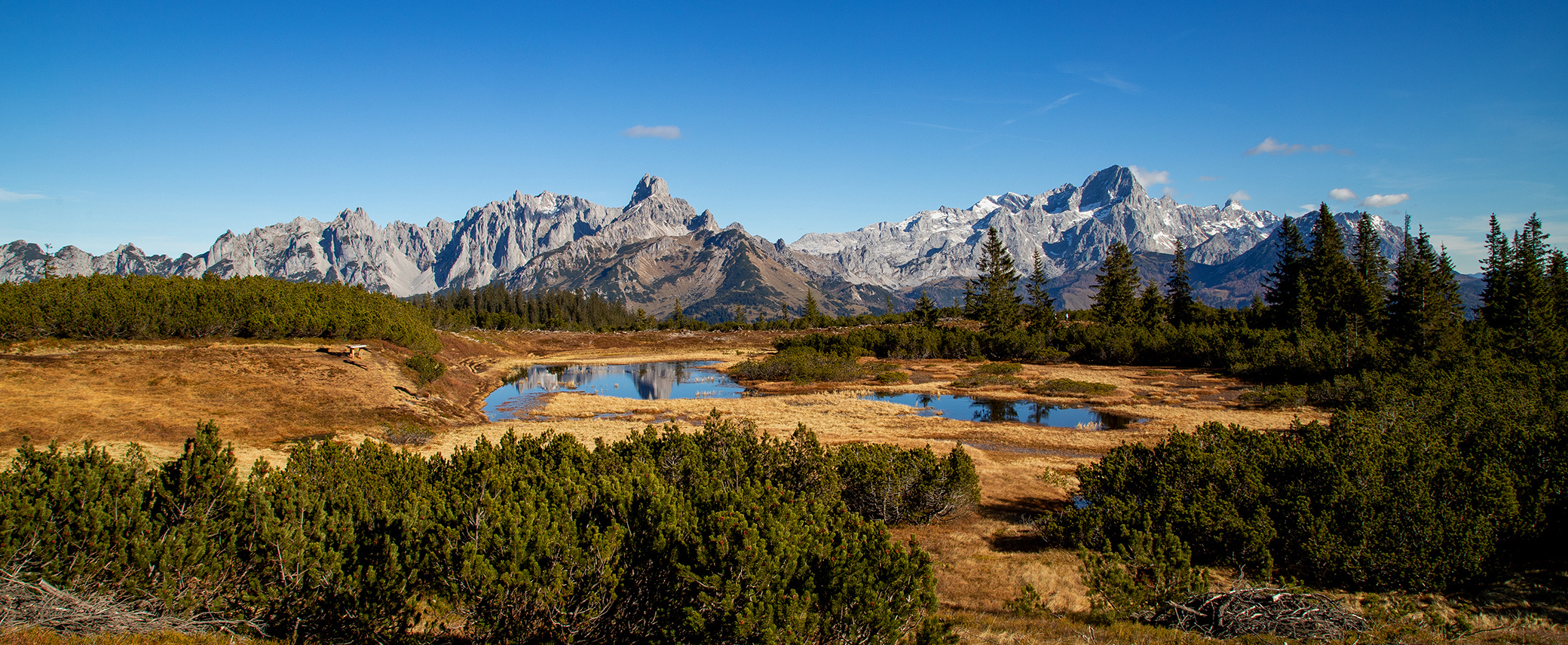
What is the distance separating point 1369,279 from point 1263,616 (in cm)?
6552

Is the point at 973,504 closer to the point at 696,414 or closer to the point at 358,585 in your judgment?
the point at 358,585

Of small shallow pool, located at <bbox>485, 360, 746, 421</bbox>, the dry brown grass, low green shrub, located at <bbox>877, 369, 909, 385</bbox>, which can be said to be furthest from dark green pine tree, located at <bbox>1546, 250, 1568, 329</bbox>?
small shallow pool, located at <bbox>485, 360, 746, 421</bbox>

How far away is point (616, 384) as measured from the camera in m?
53.1

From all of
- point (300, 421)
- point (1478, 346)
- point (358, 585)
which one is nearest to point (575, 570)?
point (358, 585)

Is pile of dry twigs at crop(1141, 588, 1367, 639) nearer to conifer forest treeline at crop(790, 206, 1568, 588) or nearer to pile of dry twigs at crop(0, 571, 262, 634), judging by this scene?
conifer forest treeline at crop(790, 206, 1568, 588)

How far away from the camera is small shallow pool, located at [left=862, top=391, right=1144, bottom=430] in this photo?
101 feet

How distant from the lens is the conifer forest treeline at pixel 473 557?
6.16 meters

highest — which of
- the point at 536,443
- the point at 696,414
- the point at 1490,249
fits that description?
the point at 1490,249

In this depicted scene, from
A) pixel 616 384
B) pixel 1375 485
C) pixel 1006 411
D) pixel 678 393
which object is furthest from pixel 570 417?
pixel 1375 485

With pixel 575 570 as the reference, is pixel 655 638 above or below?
below

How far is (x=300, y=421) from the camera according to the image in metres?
21.0

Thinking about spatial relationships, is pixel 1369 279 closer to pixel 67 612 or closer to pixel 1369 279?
pixel 1369 279

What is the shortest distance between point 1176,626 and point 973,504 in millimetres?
7662

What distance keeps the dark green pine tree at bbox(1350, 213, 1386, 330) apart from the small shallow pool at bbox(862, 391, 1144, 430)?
31469mm
